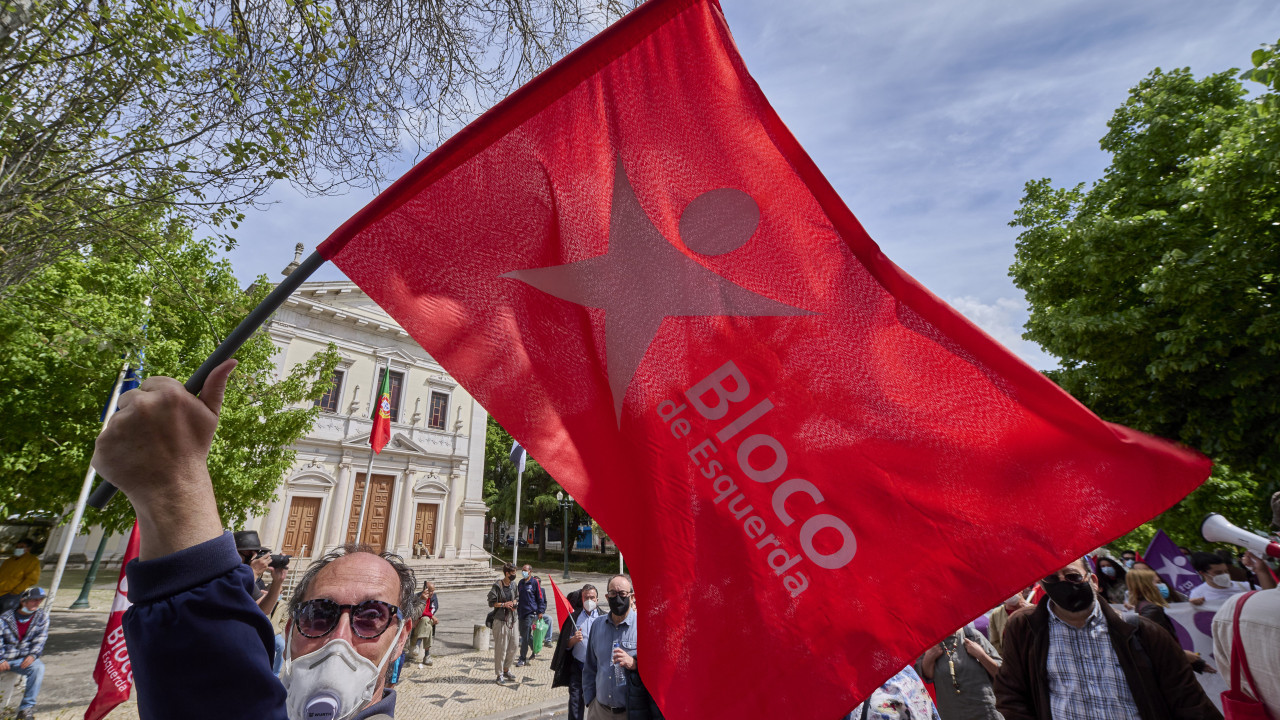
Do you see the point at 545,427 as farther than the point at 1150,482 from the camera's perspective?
Yes

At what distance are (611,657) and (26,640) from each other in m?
7.14

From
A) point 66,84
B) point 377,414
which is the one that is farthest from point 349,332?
point 66,84

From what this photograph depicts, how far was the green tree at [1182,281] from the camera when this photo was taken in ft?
30.3

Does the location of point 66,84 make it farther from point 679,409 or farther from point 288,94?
point 679,409

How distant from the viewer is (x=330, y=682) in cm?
211

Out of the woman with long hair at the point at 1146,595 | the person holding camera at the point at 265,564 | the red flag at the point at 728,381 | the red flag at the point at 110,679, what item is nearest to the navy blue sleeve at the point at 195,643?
the red flag at the point at 728,381

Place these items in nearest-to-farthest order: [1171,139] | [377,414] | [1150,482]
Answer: [1150,482] < [1171,139] < [377,414]

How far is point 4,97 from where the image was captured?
3658 millimetres

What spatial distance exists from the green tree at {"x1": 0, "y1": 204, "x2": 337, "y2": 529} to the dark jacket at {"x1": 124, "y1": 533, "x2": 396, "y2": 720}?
36.4 feet

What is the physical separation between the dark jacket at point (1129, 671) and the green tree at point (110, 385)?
11.6m

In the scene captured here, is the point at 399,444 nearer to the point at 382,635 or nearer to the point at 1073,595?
the point at 382,635

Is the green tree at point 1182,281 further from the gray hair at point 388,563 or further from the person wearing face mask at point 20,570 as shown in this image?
the person wearing face mask at point 20,570

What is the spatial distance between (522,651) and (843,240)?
1245 centimetres

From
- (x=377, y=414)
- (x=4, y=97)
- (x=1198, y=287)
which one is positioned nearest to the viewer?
(x=4, y=97)
